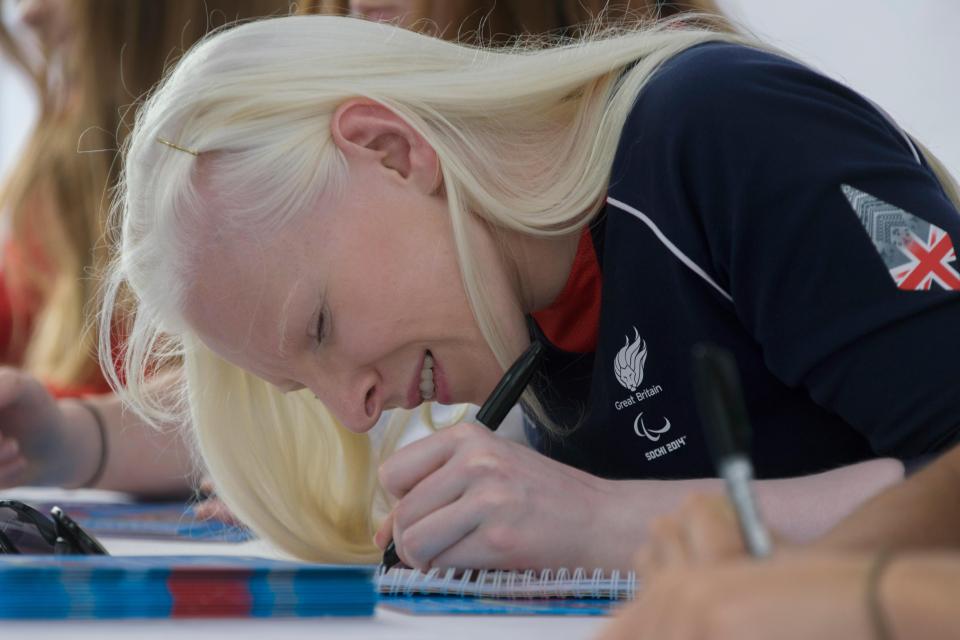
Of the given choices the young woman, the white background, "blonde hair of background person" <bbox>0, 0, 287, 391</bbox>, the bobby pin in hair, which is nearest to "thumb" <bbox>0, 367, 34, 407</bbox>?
the young woman

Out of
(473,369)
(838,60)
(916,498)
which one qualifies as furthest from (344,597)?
(838,60)

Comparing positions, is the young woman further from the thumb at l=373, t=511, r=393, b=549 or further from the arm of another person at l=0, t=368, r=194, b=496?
the arm of another person at l=0, t=368, r=194, b=496

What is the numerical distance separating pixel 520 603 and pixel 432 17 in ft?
3.24

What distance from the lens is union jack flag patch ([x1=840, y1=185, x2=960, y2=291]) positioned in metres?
0.83

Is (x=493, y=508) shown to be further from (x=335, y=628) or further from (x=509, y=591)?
(x=335, y=628)

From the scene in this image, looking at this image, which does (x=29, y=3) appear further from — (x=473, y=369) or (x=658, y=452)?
(x=658, y=452)

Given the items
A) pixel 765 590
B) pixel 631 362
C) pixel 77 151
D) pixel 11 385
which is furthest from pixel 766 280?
pixel 77 151

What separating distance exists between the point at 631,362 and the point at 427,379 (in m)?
0.18

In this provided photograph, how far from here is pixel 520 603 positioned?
2.48 ft

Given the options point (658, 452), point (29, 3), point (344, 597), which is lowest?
point (658, 452)

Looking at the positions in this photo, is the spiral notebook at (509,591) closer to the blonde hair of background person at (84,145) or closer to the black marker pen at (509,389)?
the black marker pen at (509,389)

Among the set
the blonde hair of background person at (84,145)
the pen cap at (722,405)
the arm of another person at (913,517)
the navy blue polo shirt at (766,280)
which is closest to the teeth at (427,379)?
the navy blue polo shirt at (766,280)

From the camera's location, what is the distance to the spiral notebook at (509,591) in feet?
2.41

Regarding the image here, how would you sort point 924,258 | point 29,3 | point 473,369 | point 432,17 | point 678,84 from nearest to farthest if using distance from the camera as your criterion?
1. point 924,258
2. point 678,84
3. point 473,369
4. point 432,17
5. point 29,3
